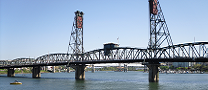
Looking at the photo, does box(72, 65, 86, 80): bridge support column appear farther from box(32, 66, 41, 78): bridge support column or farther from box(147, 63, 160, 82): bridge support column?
box(147, 63, 160, 82): bridge support column

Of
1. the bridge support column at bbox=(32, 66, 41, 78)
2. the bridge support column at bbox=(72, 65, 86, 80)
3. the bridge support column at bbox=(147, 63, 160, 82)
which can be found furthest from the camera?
the bridge support column at bbox=(32, 66, 41, 78)

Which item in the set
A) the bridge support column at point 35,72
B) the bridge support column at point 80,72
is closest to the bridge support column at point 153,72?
the bridge support column at point 80,72

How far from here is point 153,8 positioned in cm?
11219

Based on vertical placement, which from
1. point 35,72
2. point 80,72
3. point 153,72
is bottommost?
point 35,72

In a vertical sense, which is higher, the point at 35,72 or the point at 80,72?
the point at 80,72

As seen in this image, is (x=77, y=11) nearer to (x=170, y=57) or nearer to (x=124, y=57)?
(x=124, y=57)

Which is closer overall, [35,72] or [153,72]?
[153,72]

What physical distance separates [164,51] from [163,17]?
19802mm

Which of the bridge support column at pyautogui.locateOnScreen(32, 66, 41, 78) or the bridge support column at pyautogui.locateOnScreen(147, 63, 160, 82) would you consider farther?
the bridge support column at pyautogui.locateOnScreen(32, 66, 41, 78)

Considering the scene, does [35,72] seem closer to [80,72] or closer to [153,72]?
[80,72]

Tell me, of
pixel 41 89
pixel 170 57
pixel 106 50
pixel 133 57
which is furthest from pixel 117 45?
pixel 41 89

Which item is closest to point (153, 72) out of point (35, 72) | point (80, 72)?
point (80, 72)

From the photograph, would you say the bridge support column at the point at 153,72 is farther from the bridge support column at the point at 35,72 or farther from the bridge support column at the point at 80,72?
the bridge support column at the point at 35,72

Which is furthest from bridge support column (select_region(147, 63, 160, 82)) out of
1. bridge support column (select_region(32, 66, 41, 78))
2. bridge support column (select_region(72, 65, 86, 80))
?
bridge support column (select_region(32, 66, 41, 78))
